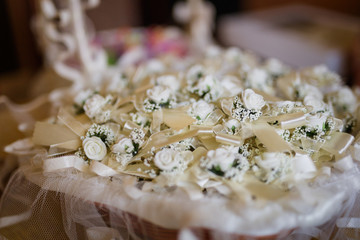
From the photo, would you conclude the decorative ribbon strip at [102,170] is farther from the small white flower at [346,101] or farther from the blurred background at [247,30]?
the blurred background at [247,30]

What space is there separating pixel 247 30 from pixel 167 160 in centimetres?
222

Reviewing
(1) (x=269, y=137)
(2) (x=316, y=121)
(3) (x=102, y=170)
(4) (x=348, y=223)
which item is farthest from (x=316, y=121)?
(3) (x=102, y=170)

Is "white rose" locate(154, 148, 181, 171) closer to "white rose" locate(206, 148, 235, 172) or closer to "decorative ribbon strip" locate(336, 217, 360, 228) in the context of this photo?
"white rose" locate(206, 148, 235, 172)

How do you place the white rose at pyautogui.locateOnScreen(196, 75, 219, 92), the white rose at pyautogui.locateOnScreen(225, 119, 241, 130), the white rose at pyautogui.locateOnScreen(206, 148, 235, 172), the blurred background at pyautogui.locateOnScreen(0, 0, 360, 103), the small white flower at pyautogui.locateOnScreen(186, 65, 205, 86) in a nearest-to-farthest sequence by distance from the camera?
the white rose at pyautogui.locateOnScreen(206, 148, 235, 172) → the white rose at pyautogui.locateOnScreen(225, 119, 241, 130) → the white rose at pyautogui.locateOnScreen(196, 75, 219, 92) → the small white flower at pyautogui.locateOnScreen(186, 65, 205, 86) → the blurred background at pyautogui.locateOnScreen(0, 0, 360, 103)

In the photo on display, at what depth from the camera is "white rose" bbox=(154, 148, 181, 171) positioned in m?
0.68

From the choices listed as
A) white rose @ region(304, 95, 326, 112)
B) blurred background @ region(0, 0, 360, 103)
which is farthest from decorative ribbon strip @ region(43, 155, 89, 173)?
blurred background @ region(0, 0, 360, 103)

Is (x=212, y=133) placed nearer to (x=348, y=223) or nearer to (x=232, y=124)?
(x=232, y=124)

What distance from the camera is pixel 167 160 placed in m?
0.68

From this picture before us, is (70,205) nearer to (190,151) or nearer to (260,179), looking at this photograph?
(190,151)

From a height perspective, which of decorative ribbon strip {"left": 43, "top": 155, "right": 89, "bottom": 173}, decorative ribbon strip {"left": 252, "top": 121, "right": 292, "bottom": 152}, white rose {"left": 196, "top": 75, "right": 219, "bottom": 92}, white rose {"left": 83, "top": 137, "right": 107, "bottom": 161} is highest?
white rose {"left": 196, "top": 75, "right": 219, "bottom": 92}

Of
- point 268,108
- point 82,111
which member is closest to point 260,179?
point 268,108

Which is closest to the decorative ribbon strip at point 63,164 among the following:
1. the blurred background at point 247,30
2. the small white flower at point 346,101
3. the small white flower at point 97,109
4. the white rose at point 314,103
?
the small white flower at point 97,109

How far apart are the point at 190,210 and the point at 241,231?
100 mm

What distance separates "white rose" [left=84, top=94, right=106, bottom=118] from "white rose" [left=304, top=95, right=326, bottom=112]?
0.53 meters
